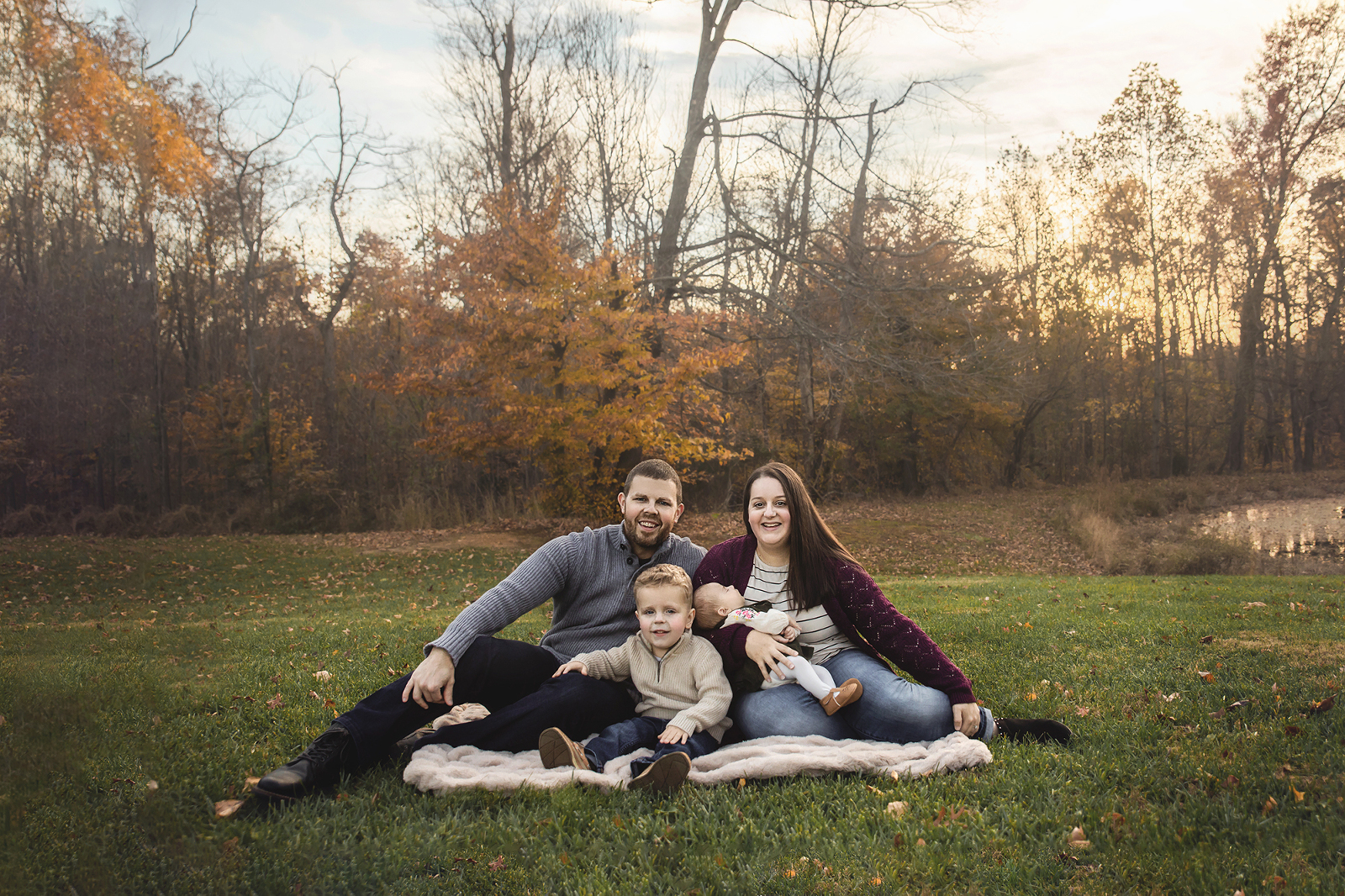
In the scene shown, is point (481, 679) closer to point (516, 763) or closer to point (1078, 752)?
point (516, 763)

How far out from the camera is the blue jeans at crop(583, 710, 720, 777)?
123 inches

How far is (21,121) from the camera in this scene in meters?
11.2

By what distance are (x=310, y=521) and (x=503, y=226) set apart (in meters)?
10.3

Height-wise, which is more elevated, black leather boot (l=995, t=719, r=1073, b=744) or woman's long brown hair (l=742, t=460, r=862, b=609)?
woman's long brown hair (l=742, t=460, r=862, b=609)

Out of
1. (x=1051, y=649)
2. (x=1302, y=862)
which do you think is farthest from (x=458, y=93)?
(x=1302, y=862)

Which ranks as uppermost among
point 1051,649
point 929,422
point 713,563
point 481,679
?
point 929,422

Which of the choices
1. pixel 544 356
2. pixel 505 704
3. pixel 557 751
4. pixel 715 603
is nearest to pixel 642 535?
pixel 715 603

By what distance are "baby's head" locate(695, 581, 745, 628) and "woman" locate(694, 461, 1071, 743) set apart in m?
0.08

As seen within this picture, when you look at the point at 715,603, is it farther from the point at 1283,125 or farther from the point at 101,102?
the point at 1283,125

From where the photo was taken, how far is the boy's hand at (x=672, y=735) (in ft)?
10.3

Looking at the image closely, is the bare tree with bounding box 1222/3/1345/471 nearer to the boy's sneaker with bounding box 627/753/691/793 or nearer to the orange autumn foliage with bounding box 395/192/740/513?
the orange autumn foliage with bounding box 395/192/740/513

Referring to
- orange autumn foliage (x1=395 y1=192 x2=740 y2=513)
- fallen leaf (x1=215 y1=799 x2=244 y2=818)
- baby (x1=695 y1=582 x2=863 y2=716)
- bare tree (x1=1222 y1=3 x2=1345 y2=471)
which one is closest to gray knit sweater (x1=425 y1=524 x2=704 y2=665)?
baby (x1=695 y1=582 x2=863 y2=716)

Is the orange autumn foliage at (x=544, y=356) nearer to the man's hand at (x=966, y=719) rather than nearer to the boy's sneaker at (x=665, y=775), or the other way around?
the man's hand at (x=966, y=719)

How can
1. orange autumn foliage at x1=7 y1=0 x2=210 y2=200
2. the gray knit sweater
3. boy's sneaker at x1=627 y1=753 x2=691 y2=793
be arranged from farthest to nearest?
orange autumn foliage at x1=7 y1=0 x2=210 y2=200, the gray knit sweater, boy's sneaker at x1=627 y1=753 x2=691 y2=793
